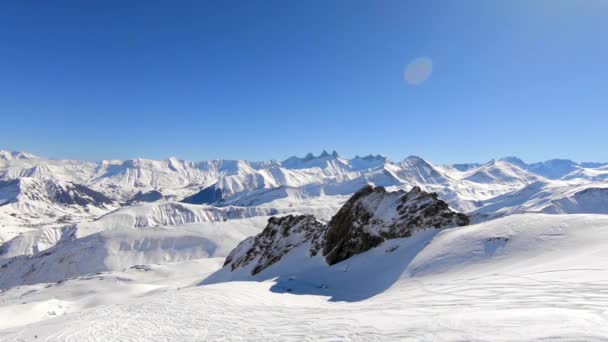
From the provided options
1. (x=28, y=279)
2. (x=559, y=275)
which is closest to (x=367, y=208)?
(x=559, y=275)

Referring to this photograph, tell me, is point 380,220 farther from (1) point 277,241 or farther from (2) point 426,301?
(1) point 277,241

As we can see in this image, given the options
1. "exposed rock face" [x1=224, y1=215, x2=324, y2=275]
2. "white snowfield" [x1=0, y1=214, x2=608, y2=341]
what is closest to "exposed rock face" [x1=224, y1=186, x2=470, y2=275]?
"exposed rock face" [x1=224, y1=215, x2=324, y2=275]

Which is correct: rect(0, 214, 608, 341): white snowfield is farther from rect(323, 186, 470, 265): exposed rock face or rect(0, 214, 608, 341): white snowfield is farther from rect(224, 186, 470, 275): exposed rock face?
rect(224, 186, 470, 275): exposed rock face

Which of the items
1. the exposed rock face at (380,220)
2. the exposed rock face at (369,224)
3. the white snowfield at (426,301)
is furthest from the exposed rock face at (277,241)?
the white snowfield at (426,301)

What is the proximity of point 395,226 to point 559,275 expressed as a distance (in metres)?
25.1

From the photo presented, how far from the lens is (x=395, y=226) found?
131 ft

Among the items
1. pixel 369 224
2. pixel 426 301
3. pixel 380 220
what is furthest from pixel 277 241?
pixel 426 301

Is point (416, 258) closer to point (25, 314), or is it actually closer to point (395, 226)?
point (395, 226)

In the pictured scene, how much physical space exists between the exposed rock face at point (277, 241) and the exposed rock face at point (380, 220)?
639 cm

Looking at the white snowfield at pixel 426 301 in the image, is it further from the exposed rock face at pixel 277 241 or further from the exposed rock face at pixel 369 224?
the exposed rock face at pixel 277 241

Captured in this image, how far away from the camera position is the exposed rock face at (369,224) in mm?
38031

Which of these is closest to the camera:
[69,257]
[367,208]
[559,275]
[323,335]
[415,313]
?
[323,335]

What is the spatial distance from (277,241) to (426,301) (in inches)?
2049

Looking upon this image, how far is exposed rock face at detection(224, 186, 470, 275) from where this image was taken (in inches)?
1497
